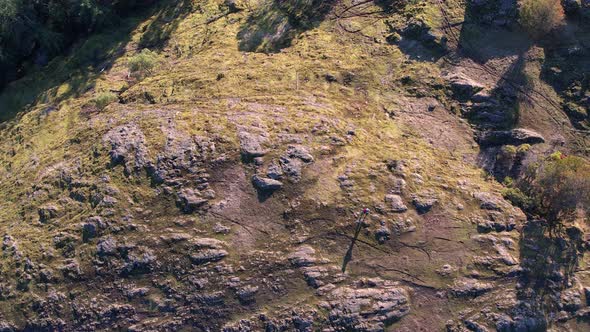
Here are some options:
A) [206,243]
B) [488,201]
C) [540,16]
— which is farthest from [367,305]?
[540,16]

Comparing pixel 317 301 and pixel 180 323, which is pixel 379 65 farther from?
pixel 180 323

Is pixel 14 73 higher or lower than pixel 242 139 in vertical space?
higher

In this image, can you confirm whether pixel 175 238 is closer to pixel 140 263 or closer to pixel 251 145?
pixel 140 263

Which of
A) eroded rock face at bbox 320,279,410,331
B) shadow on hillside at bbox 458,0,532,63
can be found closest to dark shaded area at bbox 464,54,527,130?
shadow on hillside at bbox 458,0,532,63

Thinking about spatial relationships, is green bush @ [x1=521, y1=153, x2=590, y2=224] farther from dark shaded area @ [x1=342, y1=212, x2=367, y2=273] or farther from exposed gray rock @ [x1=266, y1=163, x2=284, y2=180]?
exposed gray rock @ [x1=266, y1=163, x2=284, y2=180]

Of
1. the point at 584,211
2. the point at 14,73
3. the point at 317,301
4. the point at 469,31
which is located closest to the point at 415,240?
the point at 317,301

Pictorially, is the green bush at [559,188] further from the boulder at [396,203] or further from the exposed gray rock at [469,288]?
the boulder at [396,203]
